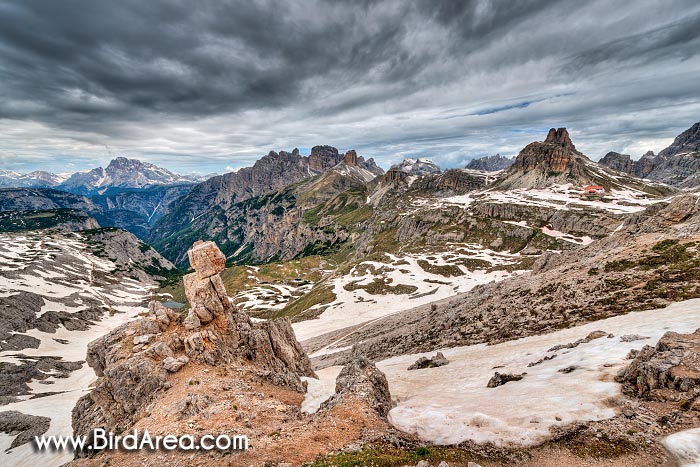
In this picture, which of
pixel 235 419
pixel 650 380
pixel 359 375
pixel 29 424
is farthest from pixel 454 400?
pixel 29 424

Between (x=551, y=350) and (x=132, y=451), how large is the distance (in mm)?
35146

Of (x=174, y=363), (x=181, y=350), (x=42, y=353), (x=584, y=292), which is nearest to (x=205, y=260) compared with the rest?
(x=181, y=350)

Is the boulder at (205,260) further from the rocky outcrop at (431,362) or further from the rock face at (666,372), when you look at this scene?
the rock face at (666,372)

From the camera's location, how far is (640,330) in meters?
25.9

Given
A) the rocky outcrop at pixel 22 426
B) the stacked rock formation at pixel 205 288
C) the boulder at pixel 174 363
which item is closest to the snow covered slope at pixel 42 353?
the rocky outcrop at pixel 22 426

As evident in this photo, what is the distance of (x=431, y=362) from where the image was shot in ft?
124

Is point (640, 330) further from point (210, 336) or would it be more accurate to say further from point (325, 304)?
point (325, 304)

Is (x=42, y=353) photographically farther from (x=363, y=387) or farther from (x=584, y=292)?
(x=584, y=292)

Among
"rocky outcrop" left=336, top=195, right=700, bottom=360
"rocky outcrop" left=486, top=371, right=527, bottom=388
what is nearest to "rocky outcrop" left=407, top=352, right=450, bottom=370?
"rocky outcrop" left=336, top=195, right=700, bottom=360

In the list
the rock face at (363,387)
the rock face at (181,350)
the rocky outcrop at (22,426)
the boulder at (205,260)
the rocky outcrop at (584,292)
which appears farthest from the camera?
the rocky outcrop at (22,426)

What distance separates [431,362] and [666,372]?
23553 millimetres

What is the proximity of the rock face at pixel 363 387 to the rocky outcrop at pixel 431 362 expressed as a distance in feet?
45.4

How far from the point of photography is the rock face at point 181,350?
30078 millimetres

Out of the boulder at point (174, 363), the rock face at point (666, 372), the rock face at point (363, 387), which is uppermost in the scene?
the rock face at point (666, 372)
